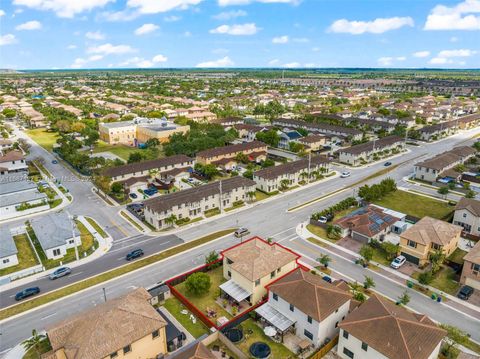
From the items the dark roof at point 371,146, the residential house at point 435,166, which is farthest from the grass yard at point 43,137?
the residential house at point 435,166

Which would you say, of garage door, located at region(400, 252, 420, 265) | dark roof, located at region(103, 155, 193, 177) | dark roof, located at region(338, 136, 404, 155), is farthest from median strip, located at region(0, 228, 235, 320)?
dark roof, located at region(338, 136, 404, 155)

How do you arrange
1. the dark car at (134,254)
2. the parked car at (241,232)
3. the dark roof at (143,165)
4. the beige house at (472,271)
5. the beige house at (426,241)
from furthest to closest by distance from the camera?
1. the dark roof at (143,165)
2. the parked car at (241,232)
3. the dark car at (134,254)
4. the beige house at (426,241)
5. the beige house at (472,271)

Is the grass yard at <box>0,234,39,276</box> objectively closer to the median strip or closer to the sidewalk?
the median strip

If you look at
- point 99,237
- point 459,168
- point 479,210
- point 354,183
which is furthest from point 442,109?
point 99,237

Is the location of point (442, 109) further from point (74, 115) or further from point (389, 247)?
point (74, 115)

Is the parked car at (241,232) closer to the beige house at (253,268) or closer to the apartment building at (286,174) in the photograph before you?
the beige house at (253,268)

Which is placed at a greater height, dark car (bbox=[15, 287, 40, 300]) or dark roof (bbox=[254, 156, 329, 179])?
dark roof (bbox=[254, 156, 329, 179])
